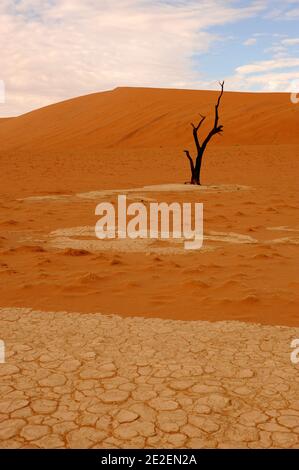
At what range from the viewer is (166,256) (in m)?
6.52

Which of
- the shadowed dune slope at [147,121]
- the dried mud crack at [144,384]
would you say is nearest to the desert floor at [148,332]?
the dried mud crack at [144,384]

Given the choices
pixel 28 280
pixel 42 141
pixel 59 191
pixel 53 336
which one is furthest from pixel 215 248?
pixel 42 141

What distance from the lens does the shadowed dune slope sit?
31419 millimetres

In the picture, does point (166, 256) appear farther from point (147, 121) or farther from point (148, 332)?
point (147, 121)

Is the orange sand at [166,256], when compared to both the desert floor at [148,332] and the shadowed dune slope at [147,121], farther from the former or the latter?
the shadowed dune slope at [147,121]

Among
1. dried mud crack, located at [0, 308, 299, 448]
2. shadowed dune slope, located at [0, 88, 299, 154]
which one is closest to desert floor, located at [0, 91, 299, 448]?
dried mud crack, located at [0, 308, 299, 448]

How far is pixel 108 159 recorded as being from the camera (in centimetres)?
2462

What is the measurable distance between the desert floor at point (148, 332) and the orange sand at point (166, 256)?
27 mm

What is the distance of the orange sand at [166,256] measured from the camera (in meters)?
4.88

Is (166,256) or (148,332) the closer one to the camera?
(148,332)

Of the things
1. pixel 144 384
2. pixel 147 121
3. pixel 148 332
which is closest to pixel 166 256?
pixel 148 332

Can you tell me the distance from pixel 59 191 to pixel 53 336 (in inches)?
379

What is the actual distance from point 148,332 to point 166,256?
245cm

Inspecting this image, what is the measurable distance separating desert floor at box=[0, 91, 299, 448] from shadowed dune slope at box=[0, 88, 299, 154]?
2174cm
